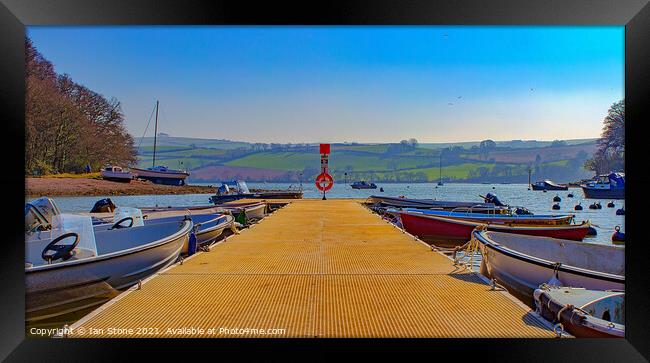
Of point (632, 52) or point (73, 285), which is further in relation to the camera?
point (73, 285)

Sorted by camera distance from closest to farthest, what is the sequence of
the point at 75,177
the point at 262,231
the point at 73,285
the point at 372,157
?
the point at 73,285, the point at 262,231, the point at 75,177, the point at 372,157

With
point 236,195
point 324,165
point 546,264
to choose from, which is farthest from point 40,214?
point 236,195

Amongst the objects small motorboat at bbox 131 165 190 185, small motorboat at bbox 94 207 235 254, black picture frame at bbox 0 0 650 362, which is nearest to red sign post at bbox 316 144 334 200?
small motorboat at bbox 94 207 235 254

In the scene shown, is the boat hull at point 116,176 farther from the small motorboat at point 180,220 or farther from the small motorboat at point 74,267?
the small motorboat at point 74,267

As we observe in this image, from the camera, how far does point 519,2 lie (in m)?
4.30

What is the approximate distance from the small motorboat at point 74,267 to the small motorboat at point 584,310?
16.3ft

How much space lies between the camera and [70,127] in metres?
39.2

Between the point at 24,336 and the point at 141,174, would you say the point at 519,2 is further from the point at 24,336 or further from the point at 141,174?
the point at 141,174

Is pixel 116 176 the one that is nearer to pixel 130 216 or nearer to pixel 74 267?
pixel 130 216

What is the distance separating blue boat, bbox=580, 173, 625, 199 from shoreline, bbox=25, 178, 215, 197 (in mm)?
44224

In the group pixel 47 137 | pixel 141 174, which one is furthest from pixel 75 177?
pixel 141 174

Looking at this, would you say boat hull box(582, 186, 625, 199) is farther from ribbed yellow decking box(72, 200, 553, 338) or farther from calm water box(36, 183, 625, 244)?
ribbed yellow decking box(72, 200, 553, 338)

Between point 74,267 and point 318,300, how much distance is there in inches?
115

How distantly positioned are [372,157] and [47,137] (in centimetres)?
4920
